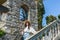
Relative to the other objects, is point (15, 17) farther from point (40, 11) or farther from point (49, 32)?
point (49, 32)

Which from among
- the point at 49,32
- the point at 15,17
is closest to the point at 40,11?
the point at 15,17

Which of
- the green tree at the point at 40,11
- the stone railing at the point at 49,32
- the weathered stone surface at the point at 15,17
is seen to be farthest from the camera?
the green tree at the point at 40,11

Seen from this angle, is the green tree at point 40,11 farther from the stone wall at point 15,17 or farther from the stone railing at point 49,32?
the stone railing at point 49,32

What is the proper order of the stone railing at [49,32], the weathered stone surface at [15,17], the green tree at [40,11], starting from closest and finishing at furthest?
the stone railing at [49,32], the weathered stone surface at [15,17], the green tree at [40,11]

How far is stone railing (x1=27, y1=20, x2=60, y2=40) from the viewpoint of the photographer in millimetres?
8113

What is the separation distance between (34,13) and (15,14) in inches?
55.1

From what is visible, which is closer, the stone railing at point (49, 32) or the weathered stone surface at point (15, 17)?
the stone railing at point (49, 32)

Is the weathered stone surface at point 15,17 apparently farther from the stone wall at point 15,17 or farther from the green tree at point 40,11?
the green tree at point 40,11

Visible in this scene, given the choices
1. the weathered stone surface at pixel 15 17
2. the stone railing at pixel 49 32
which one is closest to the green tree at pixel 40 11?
the weathered stone surface at pixel 15 17

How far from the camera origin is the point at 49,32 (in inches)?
340

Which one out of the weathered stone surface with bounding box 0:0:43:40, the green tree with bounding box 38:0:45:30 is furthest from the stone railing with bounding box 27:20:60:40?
the green tree with bounding box 38:0:45:30

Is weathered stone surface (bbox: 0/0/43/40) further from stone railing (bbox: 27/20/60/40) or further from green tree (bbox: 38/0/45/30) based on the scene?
stone railing (bbox: 27/20/60/40)

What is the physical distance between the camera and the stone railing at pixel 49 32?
26.6 ft

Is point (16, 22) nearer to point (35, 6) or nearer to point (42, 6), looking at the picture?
point (35, 6)
